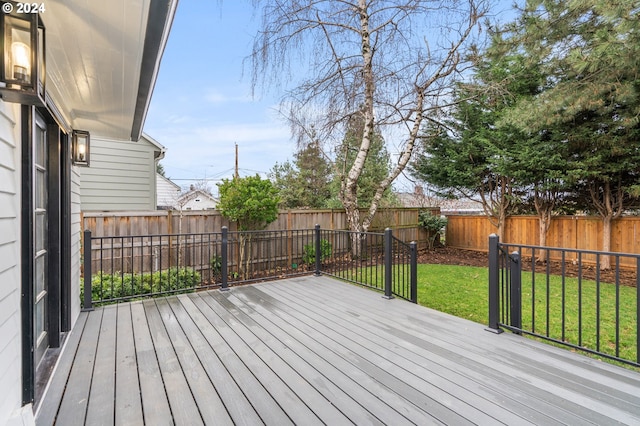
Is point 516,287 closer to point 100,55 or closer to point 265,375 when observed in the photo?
point 265,375

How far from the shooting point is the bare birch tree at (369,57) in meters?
6.48

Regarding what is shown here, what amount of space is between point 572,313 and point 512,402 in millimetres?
3345

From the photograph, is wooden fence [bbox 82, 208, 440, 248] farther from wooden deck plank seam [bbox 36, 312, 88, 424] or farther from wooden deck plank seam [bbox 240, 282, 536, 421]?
wooden deck plank seam [bbox 240, 282, 536, 421]

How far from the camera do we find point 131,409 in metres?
1.83

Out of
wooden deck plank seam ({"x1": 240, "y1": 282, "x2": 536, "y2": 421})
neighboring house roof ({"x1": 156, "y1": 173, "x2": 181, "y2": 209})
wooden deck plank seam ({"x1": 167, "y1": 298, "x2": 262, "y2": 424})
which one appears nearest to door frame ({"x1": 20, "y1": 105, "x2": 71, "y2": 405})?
wooden deck plank seam ({"x1": 167, "y1": 298, "x2": 262, "y2": 424})

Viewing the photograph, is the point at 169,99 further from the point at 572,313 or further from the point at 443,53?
the point at 572,313

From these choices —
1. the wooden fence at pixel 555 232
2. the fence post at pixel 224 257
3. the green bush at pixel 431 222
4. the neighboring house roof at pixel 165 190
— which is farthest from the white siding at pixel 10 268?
the neighboring house roof at pixel 165 190

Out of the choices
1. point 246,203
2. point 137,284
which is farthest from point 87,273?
point 246,203

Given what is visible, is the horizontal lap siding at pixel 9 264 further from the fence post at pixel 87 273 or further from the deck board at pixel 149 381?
the fence post at pixel 87 273

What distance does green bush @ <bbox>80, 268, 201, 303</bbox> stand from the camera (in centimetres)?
415

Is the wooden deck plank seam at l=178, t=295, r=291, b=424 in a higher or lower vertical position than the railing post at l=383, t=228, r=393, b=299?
lower

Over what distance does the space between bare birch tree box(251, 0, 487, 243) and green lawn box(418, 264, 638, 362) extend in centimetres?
319

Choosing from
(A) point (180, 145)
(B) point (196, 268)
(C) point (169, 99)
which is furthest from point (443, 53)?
(A) point (180, 145)

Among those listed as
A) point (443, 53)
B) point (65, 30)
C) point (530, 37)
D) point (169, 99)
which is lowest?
point (65, 30)
